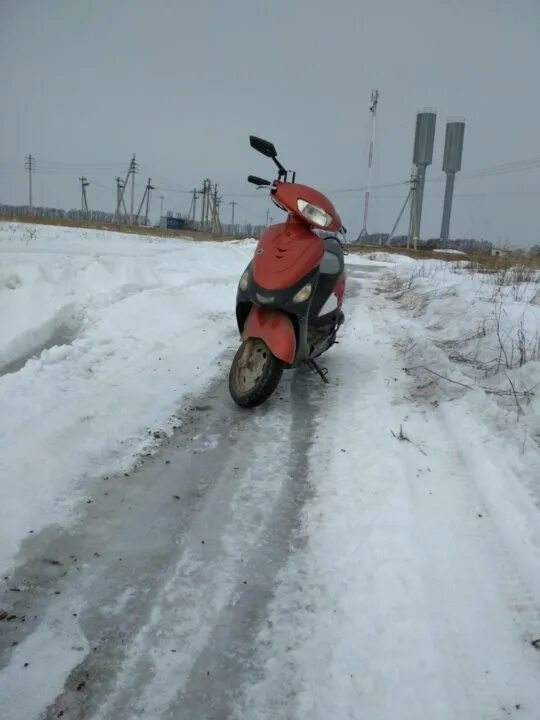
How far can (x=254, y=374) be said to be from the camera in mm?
3518

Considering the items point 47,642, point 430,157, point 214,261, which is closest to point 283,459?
point 47,642

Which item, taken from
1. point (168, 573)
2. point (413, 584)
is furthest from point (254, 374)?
point (413, 584)

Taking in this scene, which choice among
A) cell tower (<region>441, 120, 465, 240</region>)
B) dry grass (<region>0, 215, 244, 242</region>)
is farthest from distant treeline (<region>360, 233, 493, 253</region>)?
dry grass (<region>0, 215, 244, 242</region>)

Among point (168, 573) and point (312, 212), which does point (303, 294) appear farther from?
point (168, 573)

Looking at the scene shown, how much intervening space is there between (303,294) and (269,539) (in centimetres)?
196

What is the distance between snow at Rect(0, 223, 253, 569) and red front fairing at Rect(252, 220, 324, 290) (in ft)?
3.45

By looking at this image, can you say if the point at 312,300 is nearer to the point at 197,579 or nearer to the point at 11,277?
the point at 197,579

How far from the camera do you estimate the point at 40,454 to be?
2.51 meters

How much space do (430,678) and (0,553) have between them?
64.1 inches

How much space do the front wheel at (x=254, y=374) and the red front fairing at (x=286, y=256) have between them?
18.8 inches

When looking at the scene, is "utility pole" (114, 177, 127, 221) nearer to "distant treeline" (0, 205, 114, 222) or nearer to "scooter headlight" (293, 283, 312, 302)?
"distant treeline" (0, 205, 114, 222)

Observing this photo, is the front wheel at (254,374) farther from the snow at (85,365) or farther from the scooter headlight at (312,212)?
the scooter headlight at (312,212)

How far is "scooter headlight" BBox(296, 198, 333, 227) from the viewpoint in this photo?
3654 millimetres

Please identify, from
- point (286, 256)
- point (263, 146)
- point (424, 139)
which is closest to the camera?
point (286, 256)
